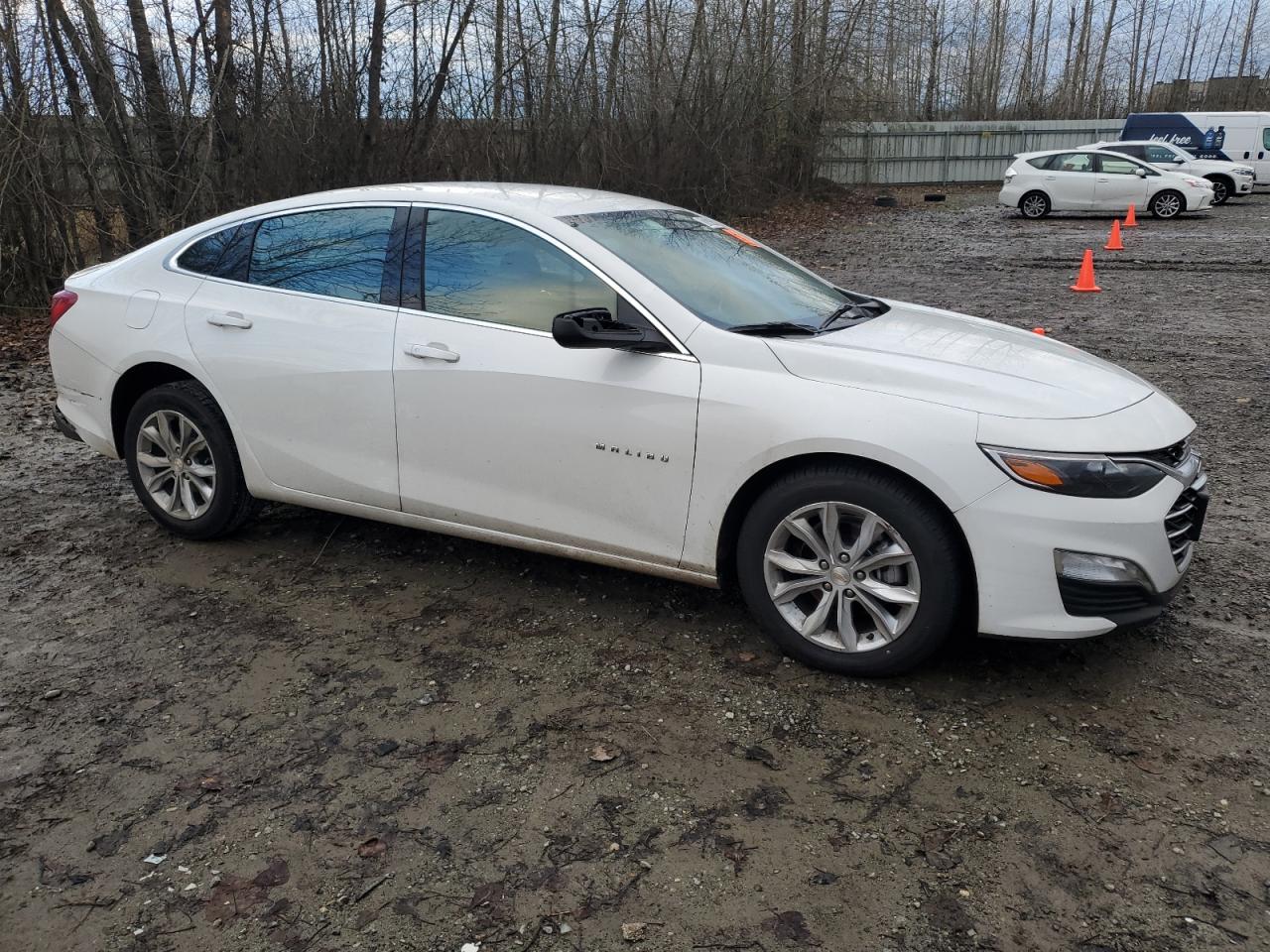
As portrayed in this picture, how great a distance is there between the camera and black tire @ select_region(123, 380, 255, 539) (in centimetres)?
482

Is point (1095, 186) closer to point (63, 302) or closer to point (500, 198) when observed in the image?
point (500, 198)

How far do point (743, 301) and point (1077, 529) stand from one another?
157 cm

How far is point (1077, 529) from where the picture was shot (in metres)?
3.34

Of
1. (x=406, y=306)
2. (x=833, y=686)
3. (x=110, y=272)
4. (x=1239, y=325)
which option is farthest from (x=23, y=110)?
(x=1239, y=325)

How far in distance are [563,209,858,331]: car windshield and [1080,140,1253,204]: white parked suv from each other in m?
22.7

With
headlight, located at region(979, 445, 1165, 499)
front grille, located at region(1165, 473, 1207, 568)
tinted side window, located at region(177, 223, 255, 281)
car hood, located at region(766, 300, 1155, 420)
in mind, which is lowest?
front grille, located at region(1165, 473, 1207, 568)

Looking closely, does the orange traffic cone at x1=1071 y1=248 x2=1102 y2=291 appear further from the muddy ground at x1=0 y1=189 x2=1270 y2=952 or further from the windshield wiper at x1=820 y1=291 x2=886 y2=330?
the windshield wiper at x1=820 y1=291 x2=886 y2=330

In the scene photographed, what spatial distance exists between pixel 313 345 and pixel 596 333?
1427mm

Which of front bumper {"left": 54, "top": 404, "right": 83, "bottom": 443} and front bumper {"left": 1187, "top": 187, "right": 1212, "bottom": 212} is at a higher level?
front bumper {"left": 1187, "top": 187, "right": 1212, "bottom": 212}

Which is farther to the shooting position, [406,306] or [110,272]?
[110,272]

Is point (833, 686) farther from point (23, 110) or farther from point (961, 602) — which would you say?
point (23, 110)

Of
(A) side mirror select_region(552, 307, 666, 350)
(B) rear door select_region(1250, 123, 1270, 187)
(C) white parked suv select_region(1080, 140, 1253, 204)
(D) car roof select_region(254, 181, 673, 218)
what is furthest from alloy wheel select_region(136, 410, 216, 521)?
(B) rear door select_region(1250, 123, 1270, 187)

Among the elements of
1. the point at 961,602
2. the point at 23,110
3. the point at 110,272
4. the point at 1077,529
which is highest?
the point at 23,110

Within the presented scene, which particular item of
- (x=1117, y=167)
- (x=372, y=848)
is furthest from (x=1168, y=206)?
(x=372, y=848)
